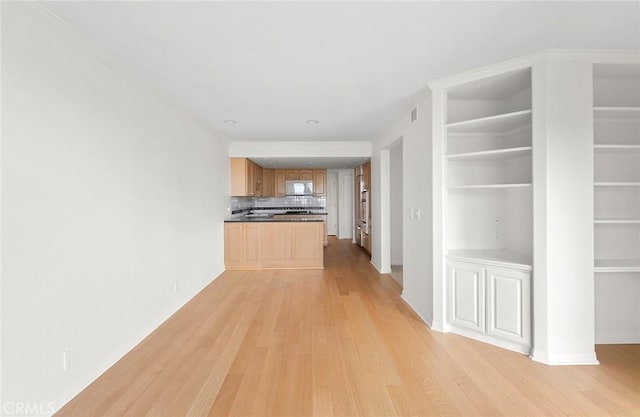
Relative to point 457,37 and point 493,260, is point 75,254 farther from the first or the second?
point 493,260

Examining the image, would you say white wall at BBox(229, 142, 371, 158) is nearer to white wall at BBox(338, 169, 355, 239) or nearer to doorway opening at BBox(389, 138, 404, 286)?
doorway opening at BBox(389, 138, 404, 286)

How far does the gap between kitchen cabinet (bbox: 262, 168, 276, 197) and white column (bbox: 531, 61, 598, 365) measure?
19.3ft

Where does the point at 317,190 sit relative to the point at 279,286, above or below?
above

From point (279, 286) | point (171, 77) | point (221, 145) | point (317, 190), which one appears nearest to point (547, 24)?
point (171, 77)

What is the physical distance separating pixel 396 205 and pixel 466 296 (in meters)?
3.11

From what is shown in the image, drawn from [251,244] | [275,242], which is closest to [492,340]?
[275,242]

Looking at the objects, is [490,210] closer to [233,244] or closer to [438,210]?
[438,210]

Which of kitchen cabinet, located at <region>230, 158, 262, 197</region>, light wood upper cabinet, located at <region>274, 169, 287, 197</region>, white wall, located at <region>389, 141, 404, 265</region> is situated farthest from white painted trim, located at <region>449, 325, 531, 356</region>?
light wood upper cabinet, located at <region>274, 169, 287, 197</region>

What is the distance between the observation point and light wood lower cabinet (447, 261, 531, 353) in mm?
2383

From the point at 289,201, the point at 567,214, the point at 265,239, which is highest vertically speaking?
the point at 289,201

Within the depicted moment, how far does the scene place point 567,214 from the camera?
226cm

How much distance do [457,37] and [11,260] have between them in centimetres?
304

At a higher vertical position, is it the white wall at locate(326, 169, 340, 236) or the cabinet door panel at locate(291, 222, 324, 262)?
the white wall at locate(326, 169, 340, 236)

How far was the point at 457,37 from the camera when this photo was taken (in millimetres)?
2000
